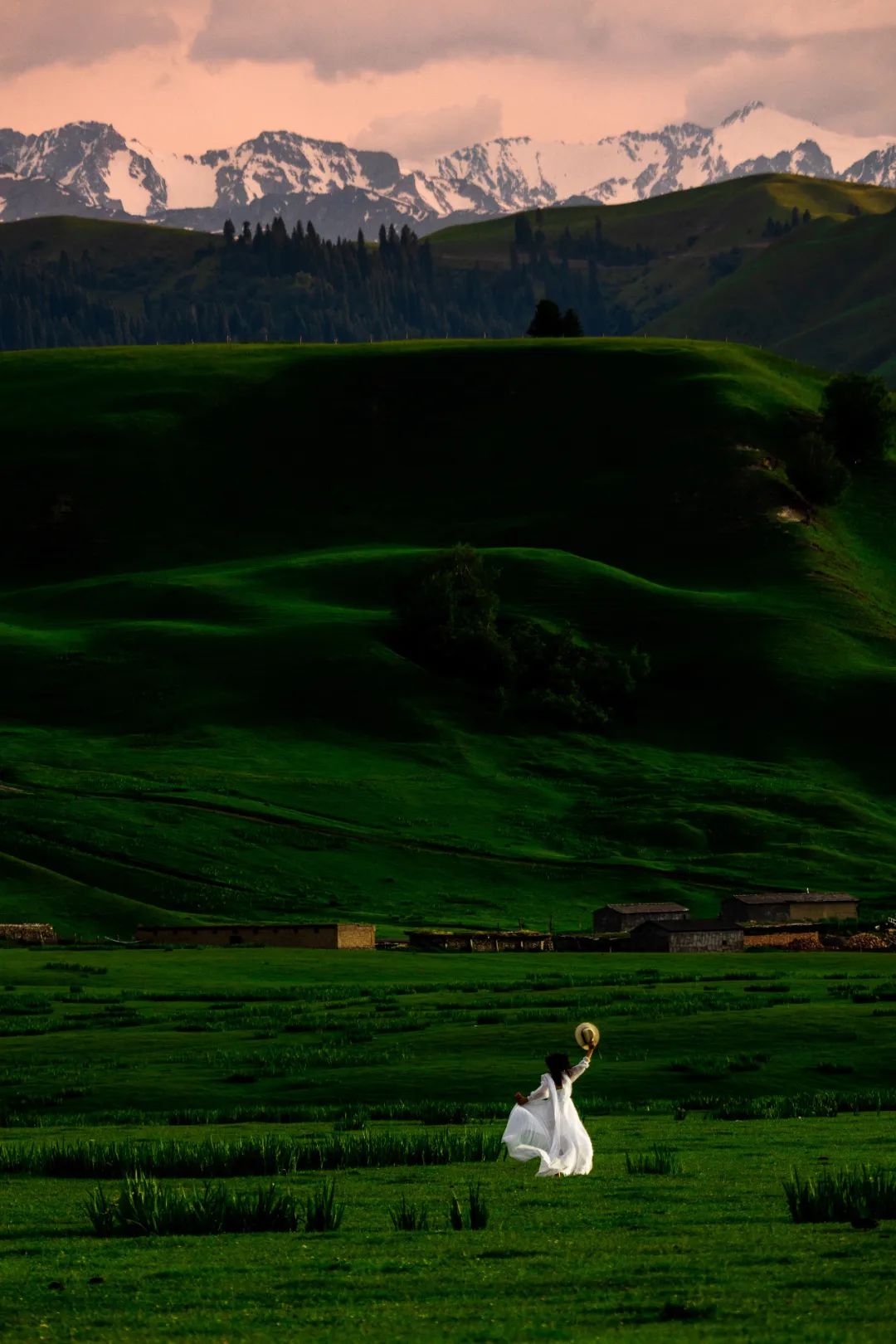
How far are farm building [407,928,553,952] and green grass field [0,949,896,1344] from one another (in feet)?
30.6

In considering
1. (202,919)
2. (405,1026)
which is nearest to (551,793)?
(202,919)

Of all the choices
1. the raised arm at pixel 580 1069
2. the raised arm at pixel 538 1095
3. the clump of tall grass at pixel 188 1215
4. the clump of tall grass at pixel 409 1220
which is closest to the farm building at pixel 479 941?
the raised arm at pixel 538 1095

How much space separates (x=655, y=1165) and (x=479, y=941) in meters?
77.7

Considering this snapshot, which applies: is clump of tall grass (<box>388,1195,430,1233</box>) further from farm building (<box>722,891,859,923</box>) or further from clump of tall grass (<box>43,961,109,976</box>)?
farm building (<box>722,891,859,923</box>)

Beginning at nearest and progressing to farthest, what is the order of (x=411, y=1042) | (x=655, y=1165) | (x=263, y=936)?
(x=655, y=1165) → (x=411, y=1042) → (x=263, y=936)

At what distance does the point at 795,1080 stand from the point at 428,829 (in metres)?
95.9

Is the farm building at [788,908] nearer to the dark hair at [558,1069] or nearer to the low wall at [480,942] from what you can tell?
the low wall at [480,942]

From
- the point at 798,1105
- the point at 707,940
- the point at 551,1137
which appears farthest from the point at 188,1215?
the point at 707,940

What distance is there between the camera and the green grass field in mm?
18984

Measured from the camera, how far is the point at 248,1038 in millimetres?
61938

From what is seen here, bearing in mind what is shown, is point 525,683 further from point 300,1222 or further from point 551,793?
point 300,1222

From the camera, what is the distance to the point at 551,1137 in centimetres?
3169

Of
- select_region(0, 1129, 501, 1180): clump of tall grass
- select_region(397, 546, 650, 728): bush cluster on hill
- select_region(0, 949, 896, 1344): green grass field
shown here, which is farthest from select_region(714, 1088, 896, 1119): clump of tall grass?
select_region(397, 546, 650, 728): bush cluster on hill

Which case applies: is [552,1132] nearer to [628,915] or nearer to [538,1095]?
[538,1095]
